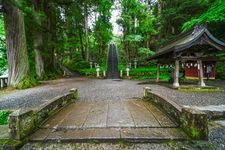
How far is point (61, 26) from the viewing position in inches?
1051

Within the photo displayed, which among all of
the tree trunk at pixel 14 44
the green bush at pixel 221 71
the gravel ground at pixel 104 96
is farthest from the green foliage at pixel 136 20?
the gravel ground at pixel 104 96

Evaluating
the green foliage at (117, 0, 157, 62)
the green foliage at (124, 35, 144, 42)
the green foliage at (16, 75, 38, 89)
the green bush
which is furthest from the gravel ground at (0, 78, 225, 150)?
the green foliage at (117, 0, 157, 62)

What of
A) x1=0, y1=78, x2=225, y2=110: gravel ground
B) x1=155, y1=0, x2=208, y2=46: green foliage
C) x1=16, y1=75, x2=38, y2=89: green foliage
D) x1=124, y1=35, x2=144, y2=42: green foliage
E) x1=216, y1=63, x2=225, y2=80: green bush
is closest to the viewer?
x1=0, y1=78, x2=225, y2=110: gravel ground

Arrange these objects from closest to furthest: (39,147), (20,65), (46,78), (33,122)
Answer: (39,147), (33,122), (20,65), (46,78)

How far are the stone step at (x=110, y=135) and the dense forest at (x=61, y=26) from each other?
7101mm

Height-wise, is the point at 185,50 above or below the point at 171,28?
below

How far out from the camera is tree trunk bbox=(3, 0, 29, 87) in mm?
12617

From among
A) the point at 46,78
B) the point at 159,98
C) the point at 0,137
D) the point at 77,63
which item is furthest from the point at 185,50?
the point at 77,63

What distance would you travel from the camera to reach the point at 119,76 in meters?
21.9

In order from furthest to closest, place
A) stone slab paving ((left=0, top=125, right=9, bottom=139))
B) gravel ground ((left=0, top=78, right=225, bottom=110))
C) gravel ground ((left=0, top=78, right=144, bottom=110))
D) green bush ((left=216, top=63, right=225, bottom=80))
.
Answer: green bush ((left=216, top=63, right=225, bottom=80)) → gravel ground ((left=0, top=78, right=144, bottom=110)) → gravel ground ((left=0, top=78, right=225, bottom=110)) → stone slab paving ((left=0, top=125, right=9, bottom=139))

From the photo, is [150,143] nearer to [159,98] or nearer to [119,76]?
[159,98]

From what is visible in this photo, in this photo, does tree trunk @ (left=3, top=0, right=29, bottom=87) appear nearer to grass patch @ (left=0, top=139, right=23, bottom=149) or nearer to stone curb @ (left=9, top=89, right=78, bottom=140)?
stone curb @ (left=9, top=89, right=78, bottom=140)

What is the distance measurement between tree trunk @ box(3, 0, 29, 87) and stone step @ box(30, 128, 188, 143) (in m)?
9.85

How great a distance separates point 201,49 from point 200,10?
11143 mm
